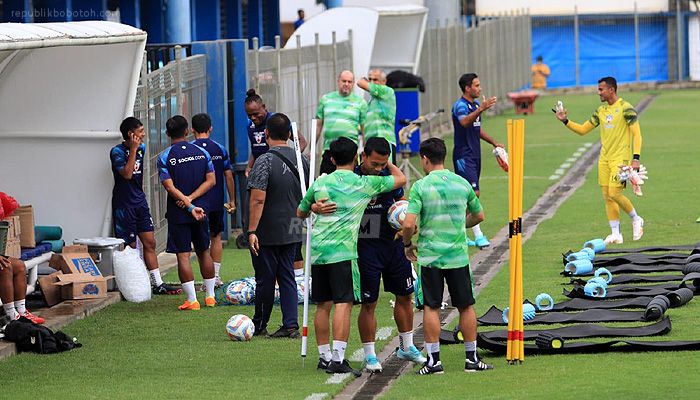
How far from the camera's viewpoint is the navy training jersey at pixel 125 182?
15055 millimetres

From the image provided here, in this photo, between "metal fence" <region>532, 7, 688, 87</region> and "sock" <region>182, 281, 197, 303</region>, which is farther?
"metal fence" <region>532, 7, 688, 87</region>

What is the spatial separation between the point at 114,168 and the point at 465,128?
4588 millimetres

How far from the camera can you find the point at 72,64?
15258 mm

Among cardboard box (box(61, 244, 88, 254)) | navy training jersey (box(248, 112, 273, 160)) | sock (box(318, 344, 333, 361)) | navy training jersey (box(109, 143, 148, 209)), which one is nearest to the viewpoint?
sock (box(318, 344, 333, 361))

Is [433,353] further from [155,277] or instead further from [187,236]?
[155,277]

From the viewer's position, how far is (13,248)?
13.9m

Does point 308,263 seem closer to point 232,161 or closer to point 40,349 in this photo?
point 40,349

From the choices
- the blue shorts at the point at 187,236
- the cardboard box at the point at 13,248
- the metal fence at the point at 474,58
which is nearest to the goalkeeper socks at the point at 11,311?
the cardboard box at the point at 13,248

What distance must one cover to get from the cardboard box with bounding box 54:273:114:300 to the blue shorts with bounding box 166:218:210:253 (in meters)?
0.95

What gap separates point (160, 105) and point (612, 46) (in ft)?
136

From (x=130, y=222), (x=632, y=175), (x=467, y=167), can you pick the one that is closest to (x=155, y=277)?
(x=130, y=222)

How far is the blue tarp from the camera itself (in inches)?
2224

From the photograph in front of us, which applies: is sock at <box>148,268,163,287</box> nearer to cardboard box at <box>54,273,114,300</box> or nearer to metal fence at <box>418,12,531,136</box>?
cardboard box at <box>54,273,114,300</box>

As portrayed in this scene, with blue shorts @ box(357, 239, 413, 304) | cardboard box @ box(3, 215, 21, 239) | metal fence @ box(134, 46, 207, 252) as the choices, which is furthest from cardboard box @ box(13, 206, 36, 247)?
blue shorts @ box(357, 239, 413, 304)
